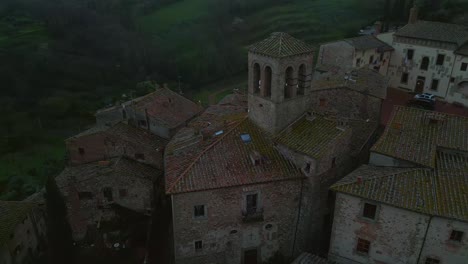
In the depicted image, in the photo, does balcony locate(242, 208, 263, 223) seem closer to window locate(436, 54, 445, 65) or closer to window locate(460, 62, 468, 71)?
window locate(460, 62, 468, 71)

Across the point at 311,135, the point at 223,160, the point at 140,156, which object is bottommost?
the point at 140,156

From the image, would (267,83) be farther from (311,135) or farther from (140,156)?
(140,156)

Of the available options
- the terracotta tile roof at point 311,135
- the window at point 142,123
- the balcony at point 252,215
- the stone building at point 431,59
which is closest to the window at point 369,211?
the terracotta tile roof at point 311,135

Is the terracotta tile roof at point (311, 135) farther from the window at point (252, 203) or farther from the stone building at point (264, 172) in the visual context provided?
the window at point (252, 203)

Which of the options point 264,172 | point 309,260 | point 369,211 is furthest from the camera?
point 264,172

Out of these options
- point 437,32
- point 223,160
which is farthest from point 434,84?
point 223,160

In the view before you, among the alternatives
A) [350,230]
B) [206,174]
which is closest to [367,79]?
[350,230]
